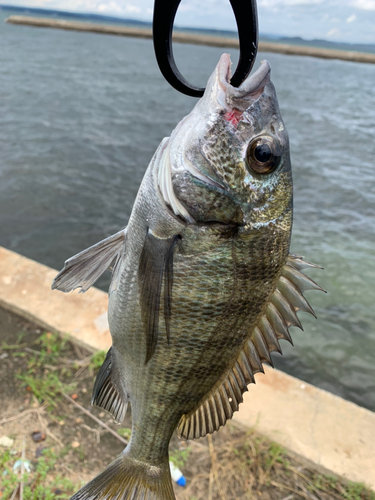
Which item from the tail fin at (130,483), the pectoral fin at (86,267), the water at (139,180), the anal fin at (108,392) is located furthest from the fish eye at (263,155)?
the water at (139,180)

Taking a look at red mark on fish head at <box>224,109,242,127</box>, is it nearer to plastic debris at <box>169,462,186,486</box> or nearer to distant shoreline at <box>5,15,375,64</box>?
plastic debris at <box>169,462,186,486</box>

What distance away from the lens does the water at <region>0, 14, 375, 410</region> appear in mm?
5129

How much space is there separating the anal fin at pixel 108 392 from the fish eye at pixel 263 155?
3.20 feet

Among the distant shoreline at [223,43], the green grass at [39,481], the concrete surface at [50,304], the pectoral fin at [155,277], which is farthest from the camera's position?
the distant shoreline at [223,43]

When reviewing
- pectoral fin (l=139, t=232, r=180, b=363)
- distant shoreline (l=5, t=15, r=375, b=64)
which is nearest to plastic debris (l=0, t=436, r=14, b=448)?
pectoral fin (l=139, t=232, r=180, b=363)

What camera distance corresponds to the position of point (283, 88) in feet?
70.3

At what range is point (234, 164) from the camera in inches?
49.9

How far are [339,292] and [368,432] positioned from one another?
319 cm

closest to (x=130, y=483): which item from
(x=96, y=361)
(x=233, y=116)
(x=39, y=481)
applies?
(x=39, y=481)

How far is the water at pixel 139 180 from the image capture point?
5.13 meters

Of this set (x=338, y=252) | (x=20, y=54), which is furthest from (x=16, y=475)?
(x=20, y=54)

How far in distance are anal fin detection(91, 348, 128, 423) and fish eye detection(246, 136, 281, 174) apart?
976 mm

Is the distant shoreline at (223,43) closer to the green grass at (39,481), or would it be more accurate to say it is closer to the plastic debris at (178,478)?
the plastic debris at (178,478)

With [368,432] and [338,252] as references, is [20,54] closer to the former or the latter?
[338,252]
